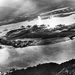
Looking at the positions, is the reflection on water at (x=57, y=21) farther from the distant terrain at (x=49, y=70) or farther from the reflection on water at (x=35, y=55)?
the distant terrain at (x=49, y=70)

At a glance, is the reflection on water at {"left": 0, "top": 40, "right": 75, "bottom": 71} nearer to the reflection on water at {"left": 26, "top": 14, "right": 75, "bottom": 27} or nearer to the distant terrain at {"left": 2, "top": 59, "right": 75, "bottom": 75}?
the distant terrain at {"left": 2, "top": 59, "right": 75, "bottom": 75}

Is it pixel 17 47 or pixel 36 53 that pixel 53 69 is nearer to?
pixel 36 53

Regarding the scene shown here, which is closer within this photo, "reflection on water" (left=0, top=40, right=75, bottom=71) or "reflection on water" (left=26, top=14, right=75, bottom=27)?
"reflection on water" (left=0, top=40, right=75, bottom=71)

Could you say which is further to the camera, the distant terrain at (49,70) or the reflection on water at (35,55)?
the reflection on water at (35,55)

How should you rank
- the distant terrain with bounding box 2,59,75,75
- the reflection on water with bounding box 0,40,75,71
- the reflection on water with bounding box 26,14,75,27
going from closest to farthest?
the distant terrain with bounding box 2,59,75,75, the reflection on water with bounding box 0,40,75,71, the reflection on water with bounding box 26,14,75,27

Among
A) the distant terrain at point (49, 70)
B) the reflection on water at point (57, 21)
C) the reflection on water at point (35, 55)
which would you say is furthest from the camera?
the reflection on water at point (57, 21)

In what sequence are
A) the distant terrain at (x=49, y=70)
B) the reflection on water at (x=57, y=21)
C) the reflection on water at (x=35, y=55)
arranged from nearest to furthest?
the distant terrain at (x=49, y=70)
the reflection on water at (x=35, y=55)
the reflection on water at (x=57, y=21)

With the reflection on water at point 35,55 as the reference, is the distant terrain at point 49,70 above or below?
below

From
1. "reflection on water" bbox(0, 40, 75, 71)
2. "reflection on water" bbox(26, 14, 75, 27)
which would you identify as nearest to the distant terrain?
"reflection on water" bbox(0, 40, 75, 71)

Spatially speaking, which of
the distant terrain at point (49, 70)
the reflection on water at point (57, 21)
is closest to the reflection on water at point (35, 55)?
the distant terrain at point (49, 70)

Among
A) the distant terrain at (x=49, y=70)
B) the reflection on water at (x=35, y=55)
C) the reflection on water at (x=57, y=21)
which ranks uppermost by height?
the reflection on water at (x=57, y=21)
